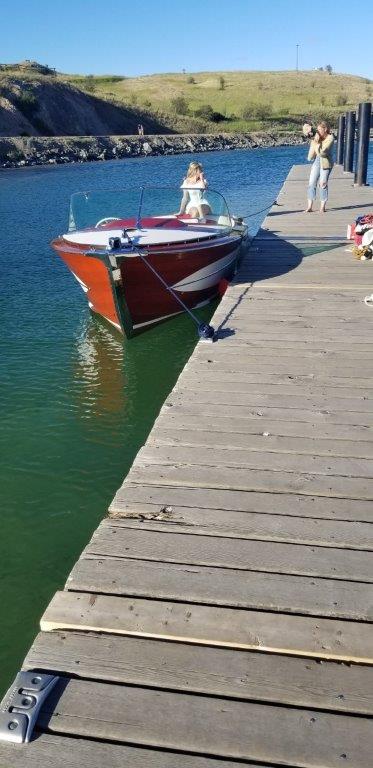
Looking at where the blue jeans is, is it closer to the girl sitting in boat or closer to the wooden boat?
the wooden boat

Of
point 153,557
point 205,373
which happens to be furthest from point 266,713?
point 205,373

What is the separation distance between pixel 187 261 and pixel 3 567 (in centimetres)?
526

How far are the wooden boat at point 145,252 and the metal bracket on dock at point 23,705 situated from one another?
A: 6.15 meters

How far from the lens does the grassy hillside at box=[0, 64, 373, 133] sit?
77.2 meters

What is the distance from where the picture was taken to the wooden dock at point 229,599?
239 centimetres

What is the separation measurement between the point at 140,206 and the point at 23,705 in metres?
8.10

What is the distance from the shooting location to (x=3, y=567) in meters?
4.95

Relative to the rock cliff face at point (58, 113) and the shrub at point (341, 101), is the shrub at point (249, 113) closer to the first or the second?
the shrub at point (341, 101)

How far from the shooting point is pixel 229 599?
3078 millimetres

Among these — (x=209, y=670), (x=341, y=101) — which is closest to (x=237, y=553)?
(x=209, y=670)

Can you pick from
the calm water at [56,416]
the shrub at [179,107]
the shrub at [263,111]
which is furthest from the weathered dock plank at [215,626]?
the shrub at [263,111]

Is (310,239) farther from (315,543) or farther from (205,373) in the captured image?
(315,543)

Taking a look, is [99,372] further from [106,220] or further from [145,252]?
[106,220]

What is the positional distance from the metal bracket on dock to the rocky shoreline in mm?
45009
